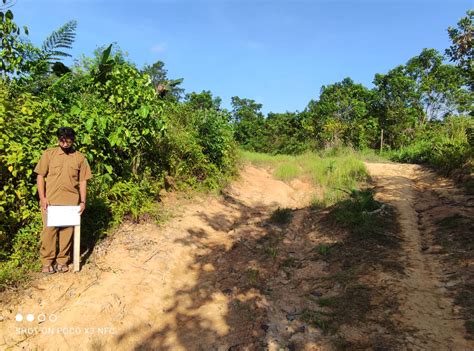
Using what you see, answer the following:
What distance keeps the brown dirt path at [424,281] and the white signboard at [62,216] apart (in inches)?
137

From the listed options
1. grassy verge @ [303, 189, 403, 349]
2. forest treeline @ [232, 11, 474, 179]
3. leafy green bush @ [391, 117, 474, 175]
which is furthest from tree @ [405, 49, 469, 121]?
grassy verge @ [303, 189, 403, 349]

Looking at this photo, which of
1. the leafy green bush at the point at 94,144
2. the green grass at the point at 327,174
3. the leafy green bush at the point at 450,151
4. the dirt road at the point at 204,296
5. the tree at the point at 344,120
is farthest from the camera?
the tree at the point at 344,120

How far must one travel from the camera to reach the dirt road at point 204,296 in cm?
319

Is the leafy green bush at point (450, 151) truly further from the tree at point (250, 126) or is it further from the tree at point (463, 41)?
the tree at point (250, 126)

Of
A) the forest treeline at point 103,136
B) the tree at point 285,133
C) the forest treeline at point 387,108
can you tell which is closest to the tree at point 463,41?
the forest treeline at point 103,136

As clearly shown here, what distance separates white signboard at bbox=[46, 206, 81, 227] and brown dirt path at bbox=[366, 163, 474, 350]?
3.47 metres

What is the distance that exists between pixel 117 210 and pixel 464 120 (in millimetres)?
12347

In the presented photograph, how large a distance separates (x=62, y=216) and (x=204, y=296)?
179 cm

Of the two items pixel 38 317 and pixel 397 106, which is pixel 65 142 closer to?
pixel 38 317

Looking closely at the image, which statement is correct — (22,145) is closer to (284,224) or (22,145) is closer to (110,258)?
(110,258)

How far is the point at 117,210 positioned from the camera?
5.10 m

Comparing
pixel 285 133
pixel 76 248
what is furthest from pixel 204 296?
pixel 285 133

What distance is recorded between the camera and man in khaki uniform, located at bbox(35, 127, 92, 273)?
385 centimetres

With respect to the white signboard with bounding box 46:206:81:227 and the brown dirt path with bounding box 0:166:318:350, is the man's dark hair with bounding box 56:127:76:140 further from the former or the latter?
the brown dirt path with bounding box 0:166:318:350
